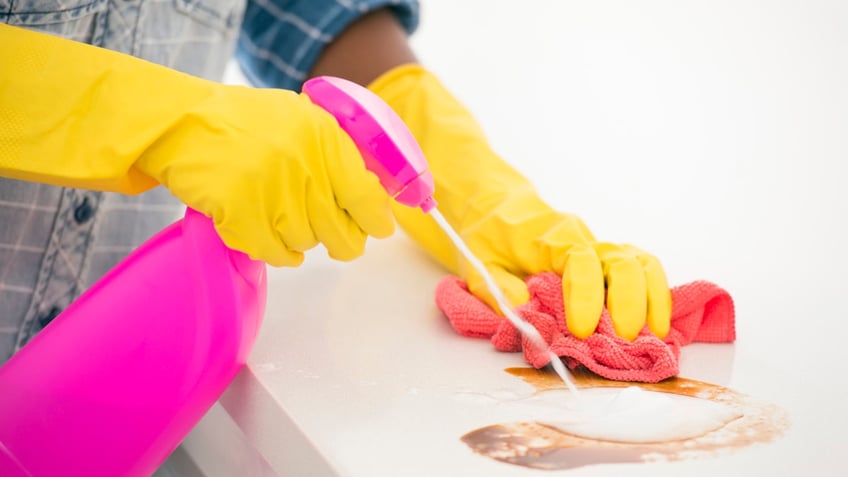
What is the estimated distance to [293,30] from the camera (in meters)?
1.34

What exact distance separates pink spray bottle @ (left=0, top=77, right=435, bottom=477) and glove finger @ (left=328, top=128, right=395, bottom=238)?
11 mm

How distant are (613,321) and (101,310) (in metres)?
0.50

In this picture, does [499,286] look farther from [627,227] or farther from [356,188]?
[627,227]

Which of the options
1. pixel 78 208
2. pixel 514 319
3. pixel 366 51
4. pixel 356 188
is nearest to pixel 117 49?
pixel 78 208

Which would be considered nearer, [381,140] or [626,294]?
[381,140]

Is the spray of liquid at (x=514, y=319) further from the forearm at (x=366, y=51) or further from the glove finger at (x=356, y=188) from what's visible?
the forearm at (x=366, y=51)

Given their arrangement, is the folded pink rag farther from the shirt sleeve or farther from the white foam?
the shirt sleeve

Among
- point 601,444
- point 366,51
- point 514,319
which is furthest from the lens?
point 366,51

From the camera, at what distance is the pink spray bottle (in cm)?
79

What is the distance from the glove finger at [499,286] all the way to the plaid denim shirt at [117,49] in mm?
452

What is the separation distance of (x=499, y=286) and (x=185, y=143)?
1.27 feet

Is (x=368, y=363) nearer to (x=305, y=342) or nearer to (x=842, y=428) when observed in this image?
(x=305, y=342)

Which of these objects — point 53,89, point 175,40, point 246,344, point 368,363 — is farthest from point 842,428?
point 175,40

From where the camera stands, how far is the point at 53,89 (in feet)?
2.76
